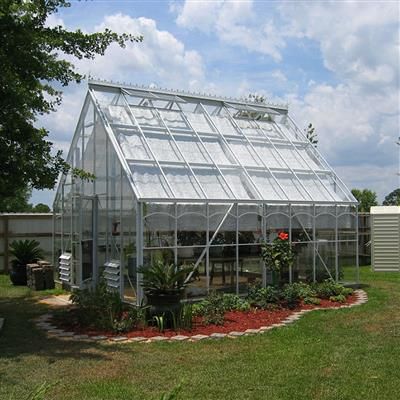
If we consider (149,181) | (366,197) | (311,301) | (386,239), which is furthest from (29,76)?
(366,197)

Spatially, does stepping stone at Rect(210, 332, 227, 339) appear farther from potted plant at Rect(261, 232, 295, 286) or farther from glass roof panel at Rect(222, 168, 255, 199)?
glass roof panel at Rect(222, 168, 255, 199)

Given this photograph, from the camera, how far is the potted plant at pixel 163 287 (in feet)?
32.3

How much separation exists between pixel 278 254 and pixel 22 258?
335 inches

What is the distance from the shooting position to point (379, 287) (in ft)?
50.4

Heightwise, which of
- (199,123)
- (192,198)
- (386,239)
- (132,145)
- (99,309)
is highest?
(199,123)

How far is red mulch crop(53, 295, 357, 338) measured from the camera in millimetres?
9516

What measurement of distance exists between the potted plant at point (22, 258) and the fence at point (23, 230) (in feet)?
6.67

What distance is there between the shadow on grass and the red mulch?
0.64 metres

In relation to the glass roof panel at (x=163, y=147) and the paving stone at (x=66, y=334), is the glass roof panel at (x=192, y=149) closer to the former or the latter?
the glass roof panel at (x=163, y=147)

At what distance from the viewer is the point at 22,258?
54.7 ft

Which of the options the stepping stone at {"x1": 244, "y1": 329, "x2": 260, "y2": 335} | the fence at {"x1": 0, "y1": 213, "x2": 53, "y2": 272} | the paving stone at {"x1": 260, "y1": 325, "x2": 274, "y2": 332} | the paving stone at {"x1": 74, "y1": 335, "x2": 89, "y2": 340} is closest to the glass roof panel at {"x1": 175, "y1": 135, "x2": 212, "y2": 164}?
the paving stone at {"x1": 260, "y1": 325, "x2": 274, "y2": 332}

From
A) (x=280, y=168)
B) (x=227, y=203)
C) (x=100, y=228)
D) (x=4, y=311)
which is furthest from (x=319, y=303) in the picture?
(x=4, y=311)

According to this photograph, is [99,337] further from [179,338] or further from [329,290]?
[329,290]

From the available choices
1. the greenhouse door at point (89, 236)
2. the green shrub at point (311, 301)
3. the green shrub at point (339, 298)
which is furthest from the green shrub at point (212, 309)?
the greenhouse door at point (89, 236)
